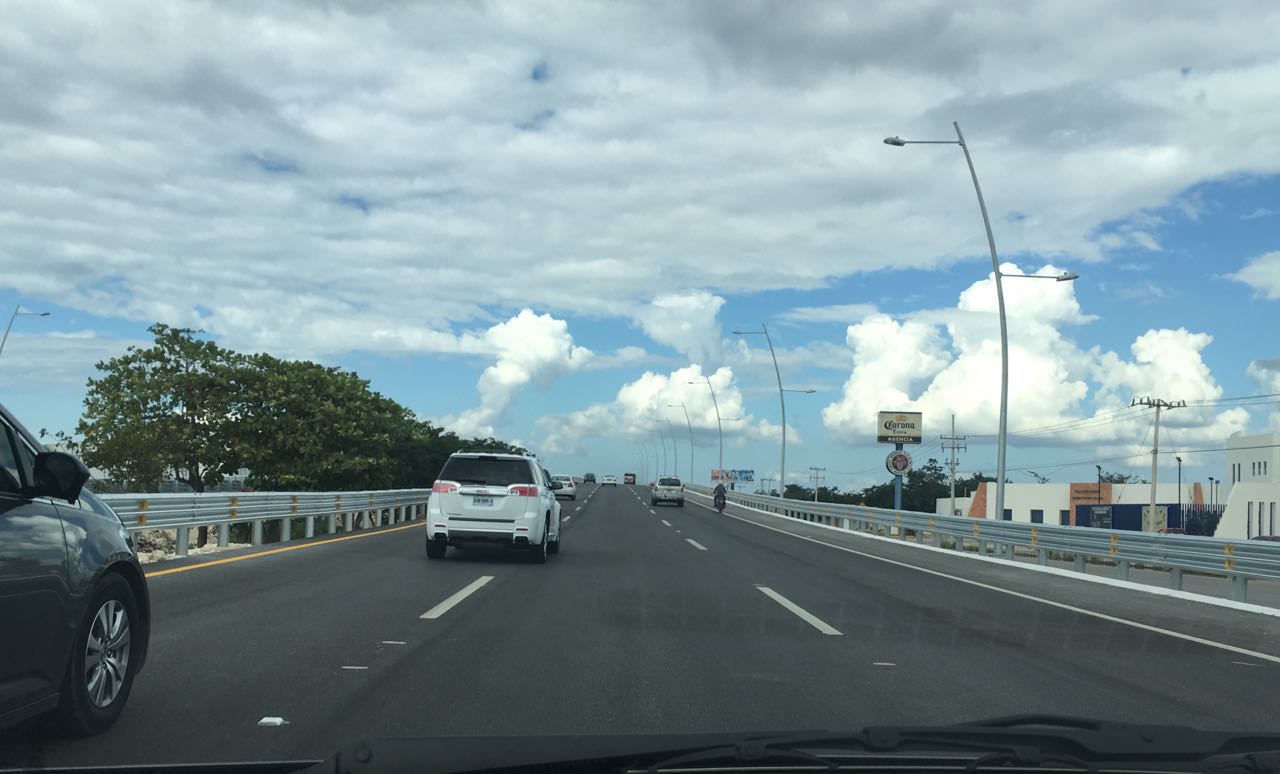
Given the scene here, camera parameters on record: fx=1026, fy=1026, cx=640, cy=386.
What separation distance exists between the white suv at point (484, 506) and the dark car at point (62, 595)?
9760 mm

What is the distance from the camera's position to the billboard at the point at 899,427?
5272 centimetres

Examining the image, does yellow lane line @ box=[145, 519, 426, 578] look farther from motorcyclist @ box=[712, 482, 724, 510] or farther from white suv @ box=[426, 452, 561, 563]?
motorcyclist @ box=[712, 482, 724, 510]

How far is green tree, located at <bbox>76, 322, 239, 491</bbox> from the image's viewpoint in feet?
134

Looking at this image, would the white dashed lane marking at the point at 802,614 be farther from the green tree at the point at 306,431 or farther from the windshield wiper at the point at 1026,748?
the green tree at the point at 306,431

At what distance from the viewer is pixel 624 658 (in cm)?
781

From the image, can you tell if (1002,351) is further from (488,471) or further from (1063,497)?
(1063,497)

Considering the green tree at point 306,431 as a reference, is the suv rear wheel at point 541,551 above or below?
below

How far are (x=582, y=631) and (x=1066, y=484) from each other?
90.4 meters

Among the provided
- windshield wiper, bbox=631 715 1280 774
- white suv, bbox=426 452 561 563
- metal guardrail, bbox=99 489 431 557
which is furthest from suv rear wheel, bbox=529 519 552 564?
windshield wiper, bbox=631 715 1280 774

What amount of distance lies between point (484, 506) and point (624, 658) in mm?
7982

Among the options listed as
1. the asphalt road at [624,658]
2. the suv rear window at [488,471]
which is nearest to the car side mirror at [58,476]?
the asphalt road at [624,658]

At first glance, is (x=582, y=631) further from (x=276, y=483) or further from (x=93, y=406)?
(x=93, y=406)

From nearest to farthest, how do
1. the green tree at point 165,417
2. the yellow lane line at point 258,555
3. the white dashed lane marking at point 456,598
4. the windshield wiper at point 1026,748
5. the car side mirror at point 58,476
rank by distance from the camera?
the windshield wiper at point 1026,748
the car side mirror at point 58,476
the white dashed lane marking at point 456,598
the yellow lane line at point 258,555
the green tree at point 165,417

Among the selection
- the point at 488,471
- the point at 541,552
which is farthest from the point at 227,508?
the point at 541,552
